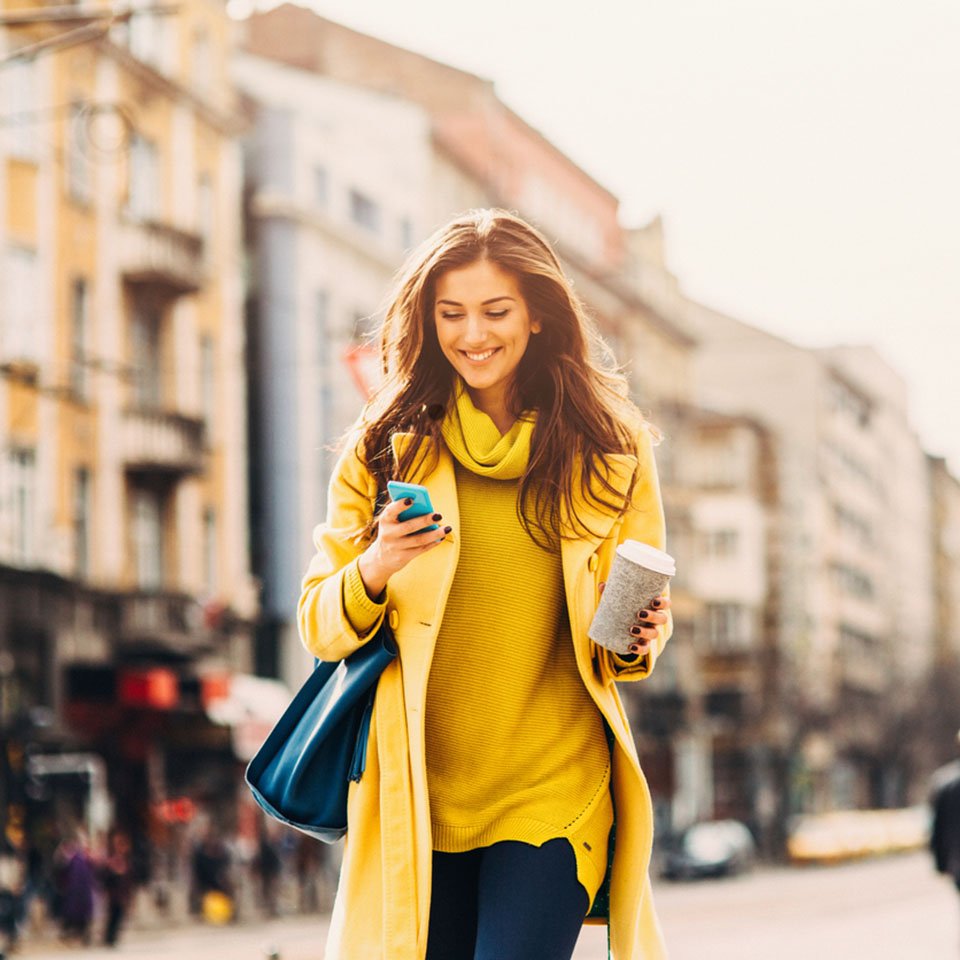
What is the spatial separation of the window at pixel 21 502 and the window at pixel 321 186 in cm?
1383

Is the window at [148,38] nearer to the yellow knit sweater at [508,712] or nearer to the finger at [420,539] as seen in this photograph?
the yellow knit sweater at [508,712]

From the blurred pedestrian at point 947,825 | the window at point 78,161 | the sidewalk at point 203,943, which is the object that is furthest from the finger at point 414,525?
the window at point 78,161

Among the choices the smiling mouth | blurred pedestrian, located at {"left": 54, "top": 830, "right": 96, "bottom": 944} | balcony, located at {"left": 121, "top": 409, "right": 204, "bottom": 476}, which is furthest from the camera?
balcony, located at {"left": 121, "top": 409, "right": 204, "bottom": 476}

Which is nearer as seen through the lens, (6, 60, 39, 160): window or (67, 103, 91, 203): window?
(6, 60, 39, 160): window

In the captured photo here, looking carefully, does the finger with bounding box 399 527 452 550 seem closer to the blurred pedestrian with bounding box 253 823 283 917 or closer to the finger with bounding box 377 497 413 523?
the finger with bounding box 377 497 413 523

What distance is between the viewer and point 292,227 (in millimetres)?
43094

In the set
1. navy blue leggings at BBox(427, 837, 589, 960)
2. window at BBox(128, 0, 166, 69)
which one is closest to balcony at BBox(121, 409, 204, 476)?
window at BBox(128, 0, 166, 69)

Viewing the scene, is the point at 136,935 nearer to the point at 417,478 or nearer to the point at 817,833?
the point at 417,478

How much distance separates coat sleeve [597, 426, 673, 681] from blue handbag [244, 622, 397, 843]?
366 millimetres

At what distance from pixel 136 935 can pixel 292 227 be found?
19133 millimetres

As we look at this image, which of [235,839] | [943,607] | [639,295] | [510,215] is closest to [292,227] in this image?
[235,839]

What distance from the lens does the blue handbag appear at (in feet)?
11.1

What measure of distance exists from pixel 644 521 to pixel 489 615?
0.34m

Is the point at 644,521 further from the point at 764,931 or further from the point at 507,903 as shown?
the point at 764,931
